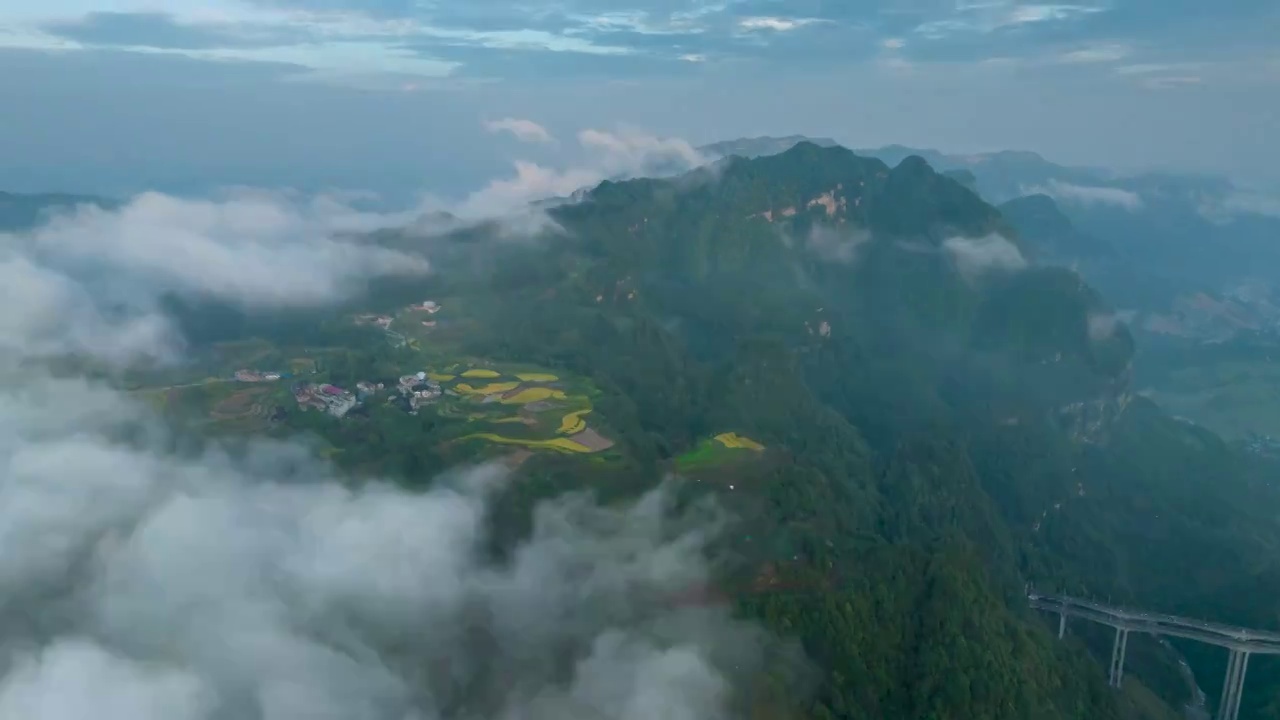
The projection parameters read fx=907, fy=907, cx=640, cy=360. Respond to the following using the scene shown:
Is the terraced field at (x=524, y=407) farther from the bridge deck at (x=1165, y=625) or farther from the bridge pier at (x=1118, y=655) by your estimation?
the bridge pier at (x=1118, y=655)

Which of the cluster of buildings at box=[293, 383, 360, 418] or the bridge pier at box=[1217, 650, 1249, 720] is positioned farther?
the cluster of buildings at box=[293, 383, 360, 418]

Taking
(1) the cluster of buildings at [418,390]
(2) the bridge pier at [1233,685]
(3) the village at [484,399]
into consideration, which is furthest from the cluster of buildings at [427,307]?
(2) the bridge pier at [1233,685]

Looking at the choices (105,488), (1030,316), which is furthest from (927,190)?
(105,488)

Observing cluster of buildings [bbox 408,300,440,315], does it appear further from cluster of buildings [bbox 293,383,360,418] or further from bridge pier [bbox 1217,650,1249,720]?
bridge pier [bbox 1217,650,1249,720]

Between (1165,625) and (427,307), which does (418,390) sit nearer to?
(427,307)

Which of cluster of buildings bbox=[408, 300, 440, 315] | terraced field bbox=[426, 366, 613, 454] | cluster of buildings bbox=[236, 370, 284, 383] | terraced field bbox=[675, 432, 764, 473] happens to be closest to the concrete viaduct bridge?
terraced field bbox=[675, 432, 764, 473]
